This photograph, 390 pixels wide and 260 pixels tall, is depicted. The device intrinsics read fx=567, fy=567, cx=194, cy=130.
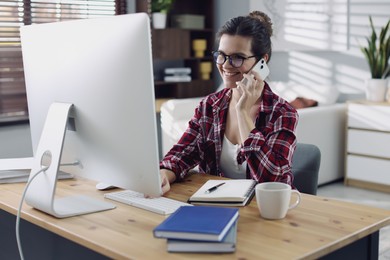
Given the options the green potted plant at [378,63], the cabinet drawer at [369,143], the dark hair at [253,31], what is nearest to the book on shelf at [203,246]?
the dark hair at [253,31]

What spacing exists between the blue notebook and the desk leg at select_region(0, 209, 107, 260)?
19 centimetres

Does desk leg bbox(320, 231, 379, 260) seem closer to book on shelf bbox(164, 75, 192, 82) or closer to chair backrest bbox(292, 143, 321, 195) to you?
chair backrest bbox(292, 143, 321, 195)

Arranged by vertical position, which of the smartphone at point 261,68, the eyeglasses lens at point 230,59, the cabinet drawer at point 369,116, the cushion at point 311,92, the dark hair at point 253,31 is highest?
the dark hair at point 253,31

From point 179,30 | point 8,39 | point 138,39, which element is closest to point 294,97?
point 179,30

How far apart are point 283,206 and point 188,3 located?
16.4 feet

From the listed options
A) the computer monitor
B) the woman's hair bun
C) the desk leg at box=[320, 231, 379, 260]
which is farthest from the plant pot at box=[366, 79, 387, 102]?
the computer monitor

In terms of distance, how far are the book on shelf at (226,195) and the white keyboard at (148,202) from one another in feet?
0.18

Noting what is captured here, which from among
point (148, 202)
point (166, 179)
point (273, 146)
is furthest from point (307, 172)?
point (148, 202)

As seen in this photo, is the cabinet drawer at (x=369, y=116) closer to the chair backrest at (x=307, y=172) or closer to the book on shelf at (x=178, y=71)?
the book on shelf at (x=178, y=71)

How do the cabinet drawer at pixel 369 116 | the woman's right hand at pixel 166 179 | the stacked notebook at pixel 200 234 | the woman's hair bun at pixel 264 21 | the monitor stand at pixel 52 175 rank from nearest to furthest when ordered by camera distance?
the stacked notebook at pixel 200 234 → the monitor stand at pixel 52 175 → the woman's right hand at pixel 166 179 → the woman's hair bun at pixel 264 21 → the cabinet drawer at pixel 369 116

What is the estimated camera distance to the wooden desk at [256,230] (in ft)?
3.81

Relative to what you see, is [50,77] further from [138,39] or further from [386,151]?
[386,151]

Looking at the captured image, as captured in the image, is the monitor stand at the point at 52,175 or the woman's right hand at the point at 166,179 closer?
the monitor stand at the point at 52,175

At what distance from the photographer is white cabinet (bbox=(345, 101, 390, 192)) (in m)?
4.35
